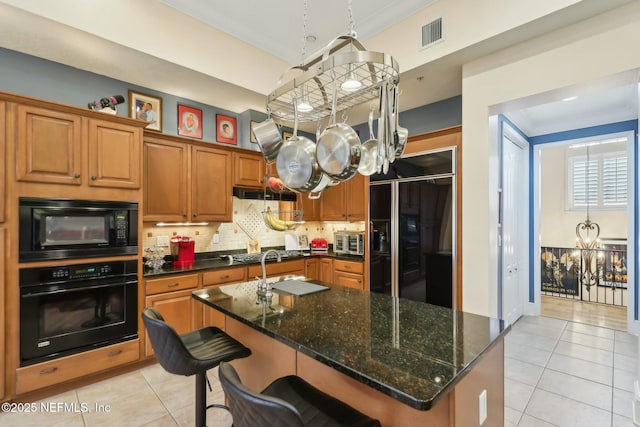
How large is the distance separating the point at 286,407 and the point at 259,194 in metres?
3.23

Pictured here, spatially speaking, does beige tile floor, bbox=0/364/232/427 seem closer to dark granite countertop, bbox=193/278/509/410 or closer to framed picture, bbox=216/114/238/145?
dark granite countertop, bbox=193/278/509/410

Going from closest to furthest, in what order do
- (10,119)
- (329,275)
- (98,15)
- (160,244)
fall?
(10,119) < (98,15) < (160,244) < (329,275)

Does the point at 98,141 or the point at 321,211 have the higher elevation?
the point at 98,141

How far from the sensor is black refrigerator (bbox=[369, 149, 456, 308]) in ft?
10.3

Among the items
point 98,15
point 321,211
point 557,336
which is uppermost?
point 98,15

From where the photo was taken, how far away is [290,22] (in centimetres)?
308

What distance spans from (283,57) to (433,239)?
9.03 ft

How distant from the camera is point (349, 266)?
4105mm

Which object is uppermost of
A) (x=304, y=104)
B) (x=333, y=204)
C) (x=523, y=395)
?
(x=304, y=104)

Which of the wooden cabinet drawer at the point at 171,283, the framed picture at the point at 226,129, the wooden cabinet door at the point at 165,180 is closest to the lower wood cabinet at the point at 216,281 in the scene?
the wooden cabinet drawer at the point at 171,283

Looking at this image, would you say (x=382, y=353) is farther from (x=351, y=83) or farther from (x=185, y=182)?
(x=185, y=182)

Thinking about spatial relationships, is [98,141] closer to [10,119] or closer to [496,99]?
[10,119]

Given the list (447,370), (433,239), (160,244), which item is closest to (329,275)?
(433,239)

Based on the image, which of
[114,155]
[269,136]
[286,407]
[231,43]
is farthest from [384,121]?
[231,43]
